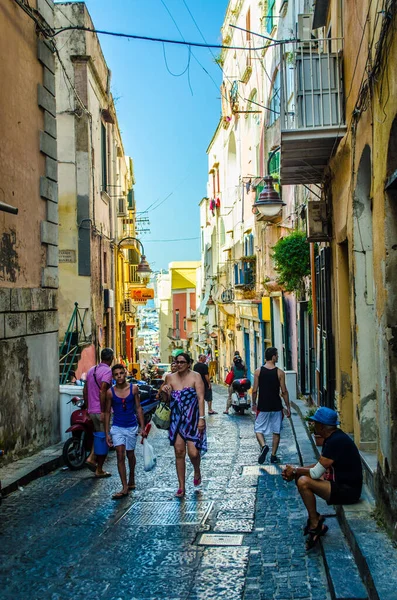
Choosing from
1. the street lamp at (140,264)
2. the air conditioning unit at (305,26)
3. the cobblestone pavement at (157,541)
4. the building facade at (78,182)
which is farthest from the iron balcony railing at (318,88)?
the street lamp at (140,264)

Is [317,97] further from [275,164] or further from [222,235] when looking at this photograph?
[222,235]

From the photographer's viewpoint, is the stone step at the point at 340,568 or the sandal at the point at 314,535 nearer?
the stone step at the point at 340,568

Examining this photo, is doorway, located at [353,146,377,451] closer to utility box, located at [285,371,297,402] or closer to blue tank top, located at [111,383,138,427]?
blue tank top, located at [111,383,138,427]

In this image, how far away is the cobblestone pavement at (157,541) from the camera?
Answer: 5879 mm

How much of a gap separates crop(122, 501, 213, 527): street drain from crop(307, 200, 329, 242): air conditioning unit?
553cm

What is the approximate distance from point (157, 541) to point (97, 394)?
429cm

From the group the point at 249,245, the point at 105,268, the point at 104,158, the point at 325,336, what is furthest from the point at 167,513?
the point at 249,245

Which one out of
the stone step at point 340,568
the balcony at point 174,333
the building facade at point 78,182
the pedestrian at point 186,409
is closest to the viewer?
the stone step at point 340,568

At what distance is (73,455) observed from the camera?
451 inches

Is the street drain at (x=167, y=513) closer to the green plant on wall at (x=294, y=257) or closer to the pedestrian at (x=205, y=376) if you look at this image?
the pedestrian at (x=205, y=376)

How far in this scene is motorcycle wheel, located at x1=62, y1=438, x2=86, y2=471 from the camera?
444 inches

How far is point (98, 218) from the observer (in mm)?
23953

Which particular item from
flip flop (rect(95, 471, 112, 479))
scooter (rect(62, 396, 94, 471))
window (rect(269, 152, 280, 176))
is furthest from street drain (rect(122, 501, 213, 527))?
window (rect(269, 152, 280, 176))

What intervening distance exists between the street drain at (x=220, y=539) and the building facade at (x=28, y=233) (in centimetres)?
447
